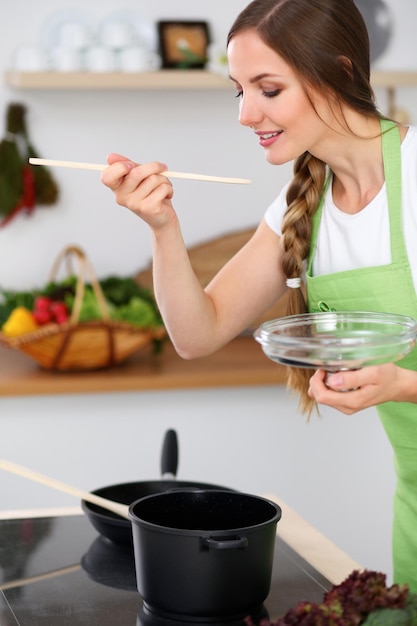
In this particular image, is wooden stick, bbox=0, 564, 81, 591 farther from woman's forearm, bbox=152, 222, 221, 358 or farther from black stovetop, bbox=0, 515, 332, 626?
woman's forearm, bbox=152, 222, 221, 358

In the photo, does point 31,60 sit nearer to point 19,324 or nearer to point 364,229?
point 19,324

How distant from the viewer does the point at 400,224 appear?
4.93 ft

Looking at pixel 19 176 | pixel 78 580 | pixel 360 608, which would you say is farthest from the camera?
pixel 19 176

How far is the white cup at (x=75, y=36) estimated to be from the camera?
305 centimetres

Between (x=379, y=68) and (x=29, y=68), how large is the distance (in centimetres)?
122

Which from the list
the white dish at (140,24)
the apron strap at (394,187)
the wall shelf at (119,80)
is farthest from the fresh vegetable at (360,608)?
the white dish at (140,24)

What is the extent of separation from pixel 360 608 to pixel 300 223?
856 millimetres

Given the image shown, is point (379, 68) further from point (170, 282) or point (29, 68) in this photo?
point (170, 282)

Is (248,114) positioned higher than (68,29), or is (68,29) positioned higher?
(68,29)

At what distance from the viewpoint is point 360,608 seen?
867mm

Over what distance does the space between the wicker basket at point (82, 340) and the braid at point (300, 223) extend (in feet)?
3.84

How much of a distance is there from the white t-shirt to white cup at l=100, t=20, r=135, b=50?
5.19ft

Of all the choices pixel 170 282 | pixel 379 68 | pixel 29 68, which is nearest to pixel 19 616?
pixel 170 282

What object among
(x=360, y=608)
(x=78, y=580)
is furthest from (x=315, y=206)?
(x=360, y=608)
